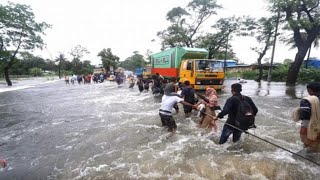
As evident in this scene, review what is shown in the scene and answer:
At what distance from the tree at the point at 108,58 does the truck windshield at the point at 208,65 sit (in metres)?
56.3

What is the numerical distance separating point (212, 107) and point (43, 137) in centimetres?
514

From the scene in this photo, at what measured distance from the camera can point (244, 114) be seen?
5137 millimetres

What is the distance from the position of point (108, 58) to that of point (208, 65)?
60040 millimetres

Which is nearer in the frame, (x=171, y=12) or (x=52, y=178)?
(x=52, y=178)

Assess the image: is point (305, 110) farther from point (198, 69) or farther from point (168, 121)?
point (198, 69)

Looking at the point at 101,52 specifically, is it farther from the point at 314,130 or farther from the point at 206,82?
the point at 314,130

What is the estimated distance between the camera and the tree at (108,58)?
71.4 m

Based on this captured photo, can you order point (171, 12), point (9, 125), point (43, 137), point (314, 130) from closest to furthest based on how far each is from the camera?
point (314, 130) → point (43, 137) → point (9, 125) → point (171, 12)

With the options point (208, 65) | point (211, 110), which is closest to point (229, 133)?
point (211, 110)

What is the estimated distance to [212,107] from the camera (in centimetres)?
692

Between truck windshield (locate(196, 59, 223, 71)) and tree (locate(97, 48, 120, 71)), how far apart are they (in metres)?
56.3

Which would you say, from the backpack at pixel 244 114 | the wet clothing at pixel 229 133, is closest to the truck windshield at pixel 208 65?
the wet clothing at pixel 229 133

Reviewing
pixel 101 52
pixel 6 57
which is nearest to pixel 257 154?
pixel 6 57

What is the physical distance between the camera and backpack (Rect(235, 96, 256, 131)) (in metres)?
5.14
